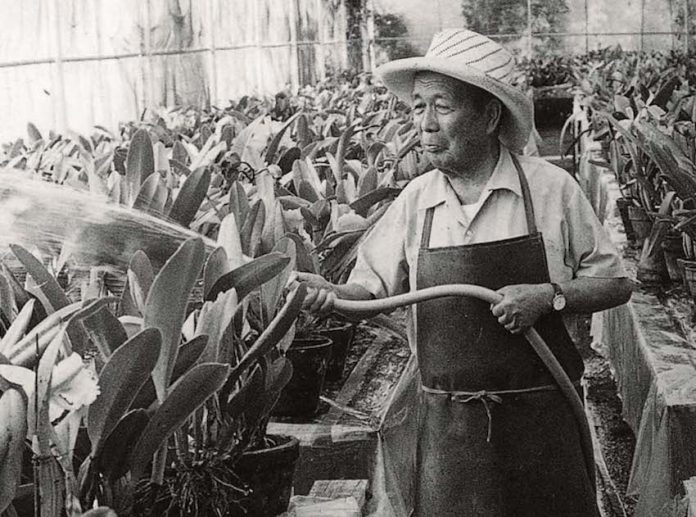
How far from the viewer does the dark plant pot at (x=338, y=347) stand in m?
3.43

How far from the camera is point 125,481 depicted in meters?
1.93

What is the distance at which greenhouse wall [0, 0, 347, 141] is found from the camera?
22.6 feet

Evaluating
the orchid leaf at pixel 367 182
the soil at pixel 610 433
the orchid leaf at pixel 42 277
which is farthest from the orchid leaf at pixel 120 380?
the soil at pixel 610 433

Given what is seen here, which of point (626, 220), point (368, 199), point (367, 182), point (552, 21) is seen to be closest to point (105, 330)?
point (368, 199)

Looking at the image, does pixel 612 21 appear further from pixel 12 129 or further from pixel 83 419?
pixel 83 419

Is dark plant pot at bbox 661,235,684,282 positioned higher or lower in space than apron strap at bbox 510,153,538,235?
lower

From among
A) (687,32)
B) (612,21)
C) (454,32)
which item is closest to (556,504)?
(454,32)

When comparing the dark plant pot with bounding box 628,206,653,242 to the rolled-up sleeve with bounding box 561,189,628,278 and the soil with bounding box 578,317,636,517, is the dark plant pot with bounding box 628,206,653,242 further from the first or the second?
the rolled-up sleeve with bounding box 561,189,628,278

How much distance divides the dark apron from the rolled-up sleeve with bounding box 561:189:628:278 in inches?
3.2

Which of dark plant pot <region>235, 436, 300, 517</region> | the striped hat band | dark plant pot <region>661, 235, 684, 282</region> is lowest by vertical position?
dark plant pot <region>661, 235, 684, 282</region>

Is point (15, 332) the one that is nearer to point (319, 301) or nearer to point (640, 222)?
point (319, 301)

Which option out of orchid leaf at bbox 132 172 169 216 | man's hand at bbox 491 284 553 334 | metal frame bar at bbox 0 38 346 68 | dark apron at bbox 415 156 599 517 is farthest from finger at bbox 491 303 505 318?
metal frame bar at bbox 0 38 346 68

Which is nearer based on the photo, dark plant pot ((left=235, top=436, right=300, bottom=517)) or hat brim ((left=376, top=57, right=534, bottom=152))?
dark plant pot ((left=235, top=436, right=300, bottom=517))

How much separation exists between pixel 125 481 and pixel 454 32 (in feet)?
4.11
